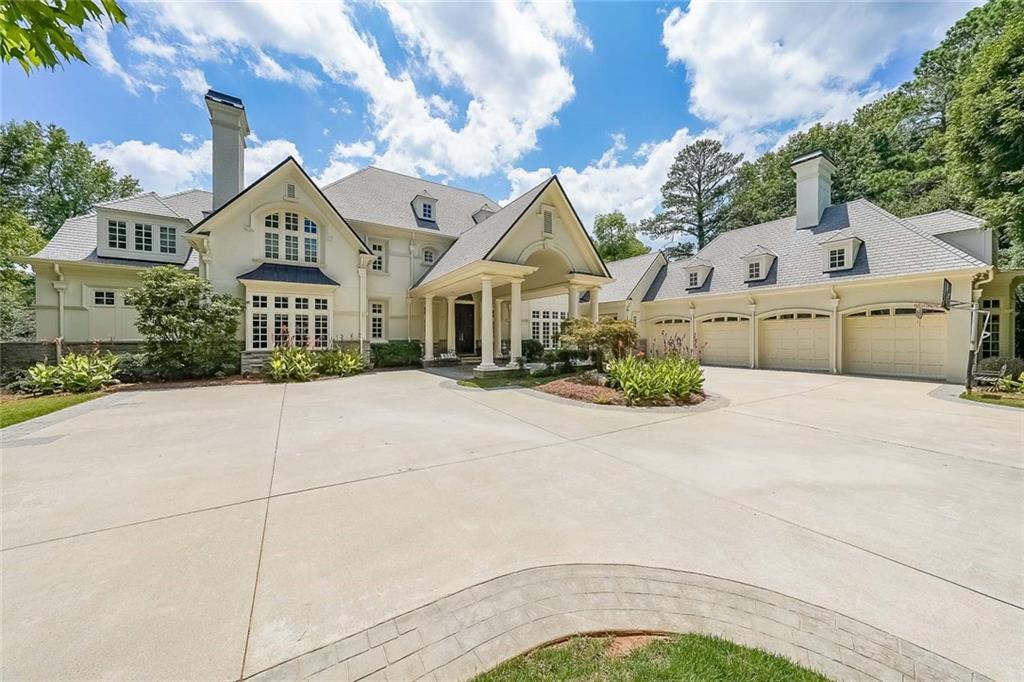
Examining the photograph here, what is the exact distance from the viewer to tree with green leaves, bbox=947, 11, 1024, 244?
1036cm

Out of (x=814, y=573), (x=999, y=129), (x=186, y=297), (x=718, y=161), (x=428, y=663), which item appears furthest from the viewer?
(x=718, y=161)

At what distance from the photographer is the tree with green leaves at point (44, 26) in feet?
6.72

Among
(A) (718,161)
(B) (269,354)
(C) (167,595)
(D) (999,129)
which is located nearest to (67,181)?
(B) (269,354)

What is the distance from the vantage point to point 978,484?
4340 millimetres

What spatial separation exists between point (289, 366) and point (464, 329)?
898cm

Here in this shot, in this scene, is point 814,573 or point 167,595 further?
point 814,573

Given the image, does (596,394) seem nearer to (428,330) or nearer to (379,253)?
(428,330)

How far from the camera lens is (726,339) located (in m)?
19.0

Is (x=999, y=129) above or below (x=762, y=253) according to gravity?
above

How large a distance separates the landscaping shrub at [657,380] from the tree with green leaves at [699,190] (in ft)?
98.0

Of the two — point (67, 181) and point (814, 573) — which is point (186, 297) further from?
point (67, 181)

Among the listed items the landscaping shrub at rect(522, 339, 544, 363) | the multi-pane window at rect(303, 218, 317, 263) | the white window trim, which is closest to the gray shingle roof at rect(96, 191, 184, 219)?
the multi-pane window at rect(303, 218, 317, 263)

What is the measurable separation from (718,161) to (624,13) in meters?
29.8

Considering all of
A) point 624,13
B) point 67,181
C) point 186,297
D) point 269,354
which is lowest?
point 269,354
